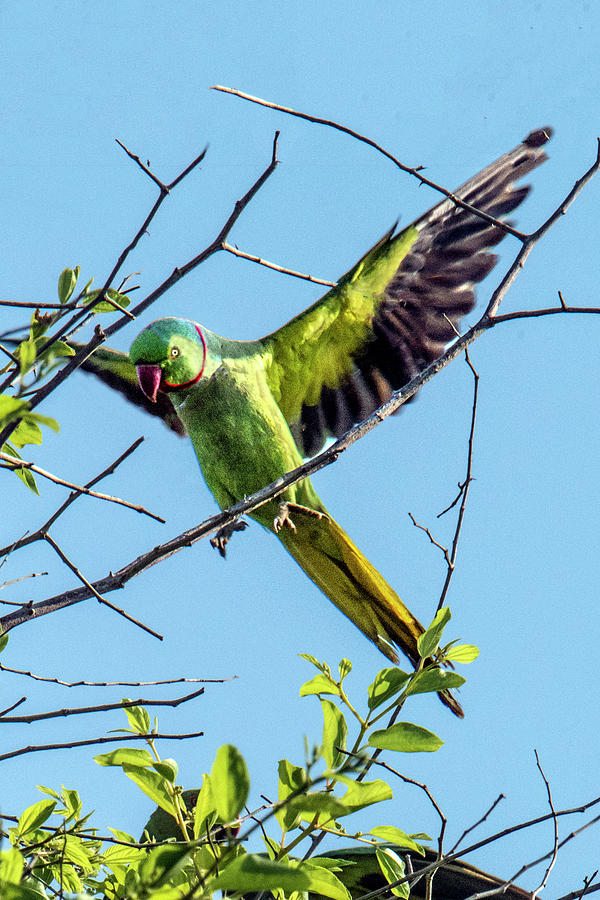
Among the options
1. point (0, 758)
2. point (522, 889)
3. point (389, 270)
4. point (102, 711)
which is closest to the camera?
point (0, 758)

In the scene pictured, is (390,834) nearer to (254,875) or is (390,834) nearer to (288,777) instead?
(288,777)

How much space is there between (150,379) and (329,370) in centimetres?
87

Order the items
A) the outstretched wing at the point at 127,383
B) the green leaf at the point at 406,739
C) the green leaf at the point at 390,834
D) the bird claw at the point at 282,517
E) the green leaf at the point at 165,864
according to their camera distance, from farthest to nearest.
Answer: the outstretched wing at the point at 127,383 → the bird claw at the point at 282,517 → the green leaf at the point at 390,834 → the green leaf at the point at 406,739 → the green leaf at the point at 165,864

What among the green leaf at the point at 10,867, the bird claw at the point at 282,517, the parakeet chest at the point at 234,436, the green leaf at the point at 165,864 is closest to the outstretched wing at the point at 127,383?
the parakeet chest at the point at 234,436

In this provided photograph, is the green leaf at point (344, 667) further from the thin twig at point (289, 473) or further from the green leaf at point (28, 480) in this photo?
the green leaf at point (28, 480)

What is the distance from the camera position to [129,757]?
1.46m

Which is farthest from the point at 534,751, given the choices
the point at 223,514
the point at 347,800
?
the point at 347,800

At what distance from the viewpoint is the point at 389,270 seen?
3834 mm

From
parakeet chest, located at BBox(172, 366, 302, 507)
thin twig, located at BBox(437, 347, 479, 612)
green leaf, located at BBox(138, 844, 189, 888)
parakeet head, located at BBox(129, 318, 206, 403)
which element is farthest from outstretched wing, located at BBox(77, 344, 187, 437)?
green leaf, located at BBox(138, 844, 189, 888)

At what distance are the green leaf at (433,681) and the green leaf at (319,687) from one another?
16 cm

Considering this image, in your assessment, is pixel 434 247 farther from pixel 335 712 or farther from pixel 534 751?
pixel 335 712

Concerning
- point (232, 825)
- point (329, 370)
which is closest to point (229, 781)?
point (232, 825)

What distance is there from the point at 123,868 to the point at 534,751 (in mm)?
1183

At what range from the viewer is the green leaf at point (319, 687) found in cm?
159
